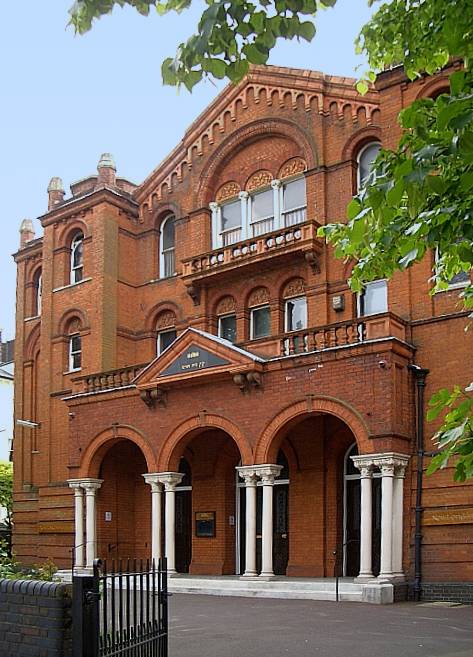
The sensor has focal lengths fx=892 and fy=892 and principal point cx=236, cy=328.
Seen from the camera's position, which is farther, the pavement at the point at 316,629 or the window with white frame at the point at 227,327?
the window with white frame at the point at 227,327

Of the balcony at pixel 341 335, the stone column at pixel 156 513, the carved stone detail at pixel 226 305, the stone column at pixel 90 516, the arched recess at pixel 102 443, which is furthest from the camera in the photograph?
the carved stone detail at pixel 226 305

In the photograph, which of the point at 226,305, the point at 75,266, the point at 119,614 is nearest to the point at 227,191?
the point at 226,305

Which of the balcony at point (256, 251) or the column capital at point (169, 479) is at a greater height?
the balcony at point (256, 251)

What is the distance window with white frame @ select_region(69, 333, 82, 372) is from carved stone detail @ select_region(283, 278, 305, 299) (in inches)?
288

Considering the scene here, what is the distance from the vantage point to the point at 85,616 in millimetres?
7207

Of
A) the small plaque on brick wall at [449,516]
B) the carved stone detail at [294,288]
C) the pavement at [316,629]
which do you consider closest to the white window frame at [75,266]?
the carved stone detail at [294,288]

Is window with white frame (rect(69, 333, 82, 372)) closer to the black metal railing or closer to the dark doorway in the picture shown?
the dark doorway

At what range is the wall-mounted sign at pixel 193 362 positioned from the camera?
21766 millimetres

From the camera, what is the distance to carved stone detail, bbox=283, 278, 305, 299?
78.1 ft

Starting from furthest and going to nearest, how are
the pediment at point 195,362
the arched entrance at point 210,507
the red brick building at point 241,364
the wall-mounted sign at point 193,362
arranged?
1. the arched entrance at point 210,507
2. the wall-mounted sign at point 193,362
3. the pediment at point 195,362
4. the red brick building at point 241,364

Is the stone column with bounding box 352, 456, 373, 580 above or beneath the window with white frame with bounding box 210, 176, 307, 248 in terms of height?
beneath

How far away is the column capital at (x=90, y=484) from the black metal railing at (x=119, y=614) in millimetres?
15496

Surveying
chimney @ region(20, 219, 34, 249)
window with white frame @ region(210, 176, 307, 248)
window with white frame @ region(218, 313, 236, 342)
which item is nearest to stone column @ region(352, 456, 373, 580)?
window with white frame @ region(218, 313, 236, 342)

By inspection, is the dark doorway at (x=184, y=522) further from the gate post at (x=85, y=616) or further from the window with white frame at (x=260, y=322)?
the gate post at (x=85, y=616)
